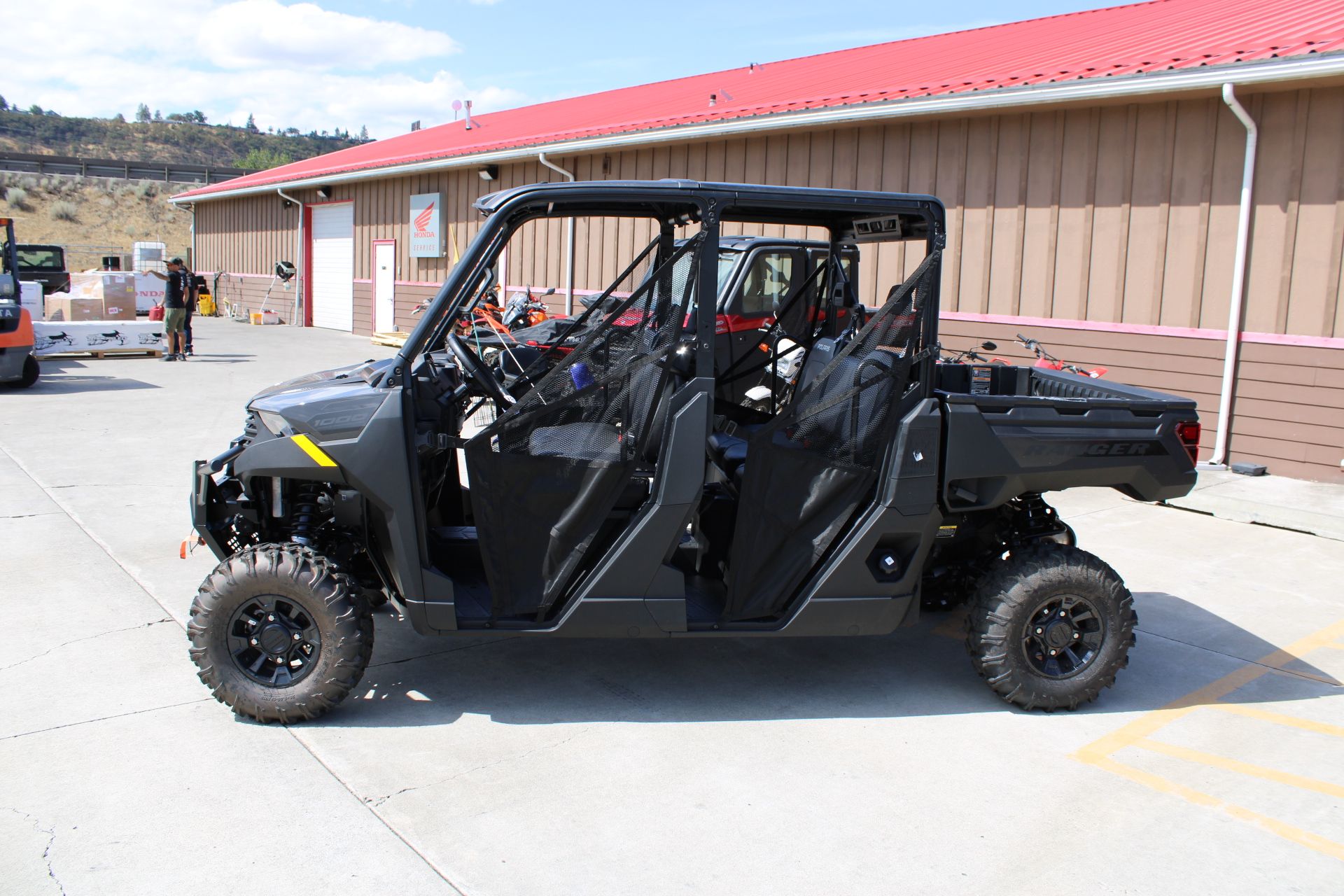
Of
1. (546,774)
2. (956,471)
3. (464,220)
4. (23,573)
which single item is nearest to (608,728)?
(546,774)

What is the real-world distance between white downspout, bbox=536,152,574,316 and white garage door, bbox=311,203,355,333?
927cm

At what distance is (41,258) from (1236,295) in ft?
Answer: 96.4

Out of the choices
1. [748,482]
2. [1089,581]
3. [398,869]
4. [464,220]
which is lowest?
[398,869]

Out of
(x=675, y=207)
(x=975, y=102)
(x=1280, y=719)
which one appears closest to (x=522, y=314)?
(x=975, y=102)

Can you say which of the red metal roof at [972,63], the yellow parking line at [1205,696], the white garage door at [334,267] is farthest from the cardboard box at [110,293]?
the yellow parking line at [1205,696]

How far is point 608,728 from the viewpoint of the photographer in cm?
435

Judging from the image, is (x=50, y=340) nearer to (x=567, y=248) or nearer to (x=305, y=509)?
(x=567, y=248)

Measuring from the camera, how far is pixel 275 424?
4312 mm

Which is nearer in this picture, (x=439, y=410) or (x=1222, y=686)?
(x=439, y=410)

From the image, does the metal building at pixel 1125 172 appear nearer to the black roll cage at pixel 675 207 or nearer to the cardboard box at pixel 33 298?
the black roll cage at pixel 675 207

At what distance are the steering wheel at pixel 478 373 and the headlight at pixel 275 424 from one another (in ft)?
2.45

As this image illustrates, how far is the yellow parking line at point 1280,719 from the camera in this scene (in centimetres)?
454

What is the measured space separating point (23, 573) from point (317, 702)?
119 inches

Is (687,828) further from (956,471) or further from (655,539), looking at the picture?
(956,471)
